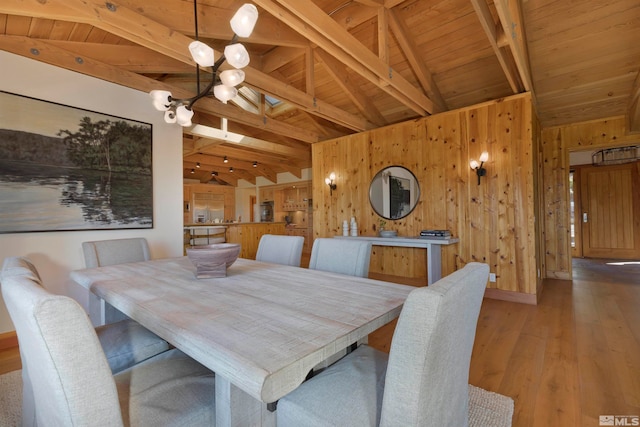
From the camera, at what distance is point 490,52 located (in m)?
3.25

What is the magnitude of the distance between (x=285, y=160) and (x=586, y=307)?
6773 mm

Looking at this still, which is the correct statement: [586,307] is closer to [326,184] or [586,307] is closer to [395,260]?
[395,260]

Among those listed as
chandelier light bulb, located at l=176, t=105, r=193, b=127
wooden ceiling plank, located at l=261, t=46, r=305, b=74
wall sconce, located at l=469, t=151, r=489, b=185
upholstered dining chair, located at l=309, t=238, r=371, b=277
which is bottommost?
upholstered dining chair, located at l=309, t=238, r=371, b=277

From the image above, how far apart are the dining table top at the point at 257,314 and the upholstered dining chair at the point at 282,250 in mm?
524

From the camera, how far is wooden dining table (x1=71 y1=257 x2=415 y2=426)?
0.71 m

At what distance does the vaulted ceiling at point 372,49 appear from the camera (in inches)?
87.7

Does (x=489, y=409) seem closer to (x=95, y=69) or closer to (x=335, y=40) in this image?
(x=335, y=40)

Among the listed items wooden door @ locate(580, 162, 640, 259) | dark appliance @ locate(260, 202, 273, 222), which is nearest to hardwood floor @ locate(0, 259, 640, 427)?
wooden door @ locate(580, 162, 640, 259)

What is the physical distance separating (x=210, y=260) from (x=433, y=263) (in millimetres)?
2698

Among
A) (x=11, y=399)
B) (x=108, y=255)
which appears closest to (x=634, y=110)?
(x=108, y=255)

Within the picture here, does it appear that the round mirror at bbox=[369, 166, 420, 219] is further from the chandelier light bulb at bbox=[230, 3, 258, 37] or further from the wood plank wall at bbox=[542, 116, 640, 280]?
the chandelier light bulb at bbox=[230, 3, 258, 37]

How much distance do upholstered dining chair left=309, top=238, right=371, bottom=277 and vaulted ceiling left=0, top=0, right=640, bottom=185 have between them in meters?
1.66

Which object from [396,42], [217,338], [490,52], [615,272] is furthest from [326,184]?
[615,272]

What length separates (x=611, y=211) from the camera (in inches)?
238
